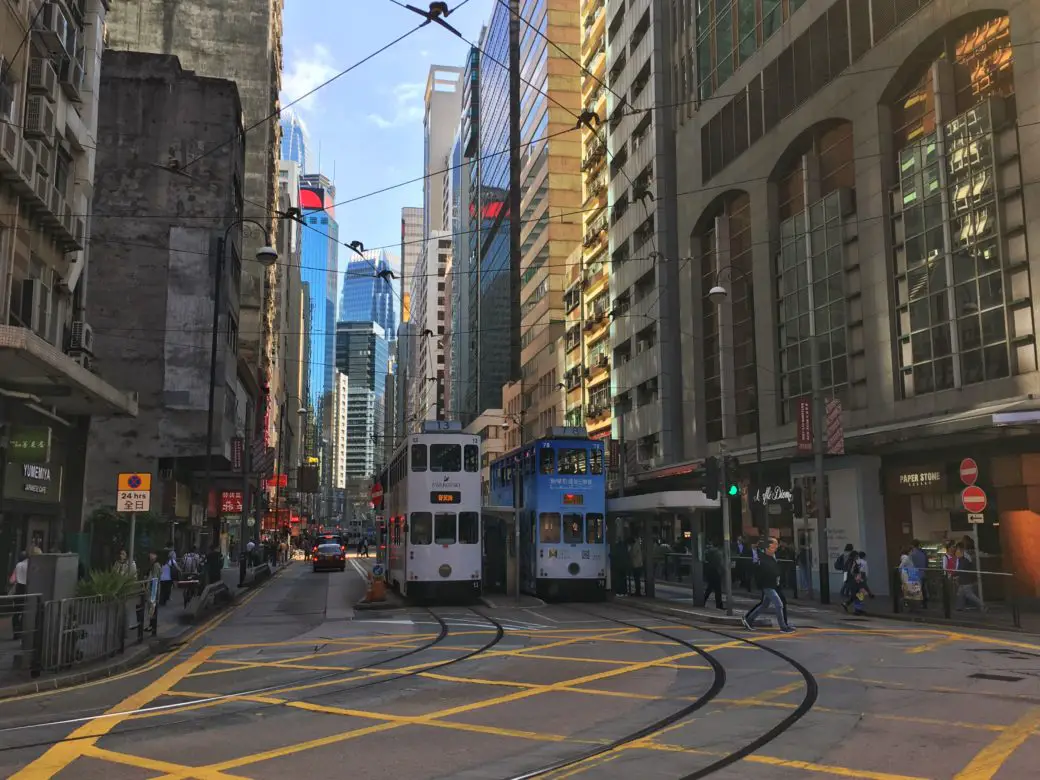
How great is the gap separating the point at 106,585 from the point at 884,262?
23164 millimetres

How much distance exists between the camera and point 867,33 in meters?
29.1

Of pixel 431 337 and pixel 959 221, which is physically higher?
pixel 431 337

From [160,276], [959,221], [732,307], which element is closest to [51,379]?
[959,221]

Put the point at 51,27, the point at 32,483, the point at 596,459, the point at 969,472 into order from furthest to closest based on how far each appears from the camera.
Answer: the point at 596,459
the point at 32,483
the point at 51,27
the point at 969,472

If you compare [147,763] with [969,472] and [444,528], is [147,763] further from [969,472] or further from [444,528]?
[969,472]

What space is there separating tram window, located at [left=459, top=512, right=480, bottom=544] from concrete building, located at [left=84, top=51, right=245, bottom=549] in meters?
19.7

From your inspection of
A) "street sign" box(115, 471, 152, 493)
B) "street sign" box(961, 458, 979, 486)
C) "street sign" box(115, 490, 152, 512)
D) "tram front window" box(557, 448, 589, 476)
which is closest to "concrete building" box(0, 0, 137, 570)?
"street sign" box(115, 471, 152, 493)

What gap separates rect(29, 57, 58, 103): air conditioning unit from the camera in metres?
20.2

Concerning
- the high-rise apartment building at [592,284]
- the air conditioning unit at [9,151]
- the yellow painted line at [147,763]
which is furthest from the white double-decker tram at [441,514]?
the high-rise apartment building at [592,284]

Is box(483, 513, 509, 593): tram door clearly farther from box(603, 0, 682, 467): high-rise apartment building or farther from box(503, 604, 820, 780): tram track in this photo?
box(503, 604, 820, 780): tram track

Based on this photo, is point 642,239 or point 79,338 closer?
point 79,338

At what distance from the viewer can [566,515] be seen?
24453 mm

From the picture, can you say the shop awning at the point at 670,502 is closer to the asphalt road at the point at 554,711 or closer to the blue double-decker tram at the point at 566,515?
the blue double-decker tram at the point at 566,515

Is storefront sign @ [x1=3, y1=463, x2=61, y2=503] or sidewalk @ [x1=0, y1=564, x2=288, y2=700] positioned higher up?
storefront sign @ [x1=3, y1=463, x2=61, y2=503]
